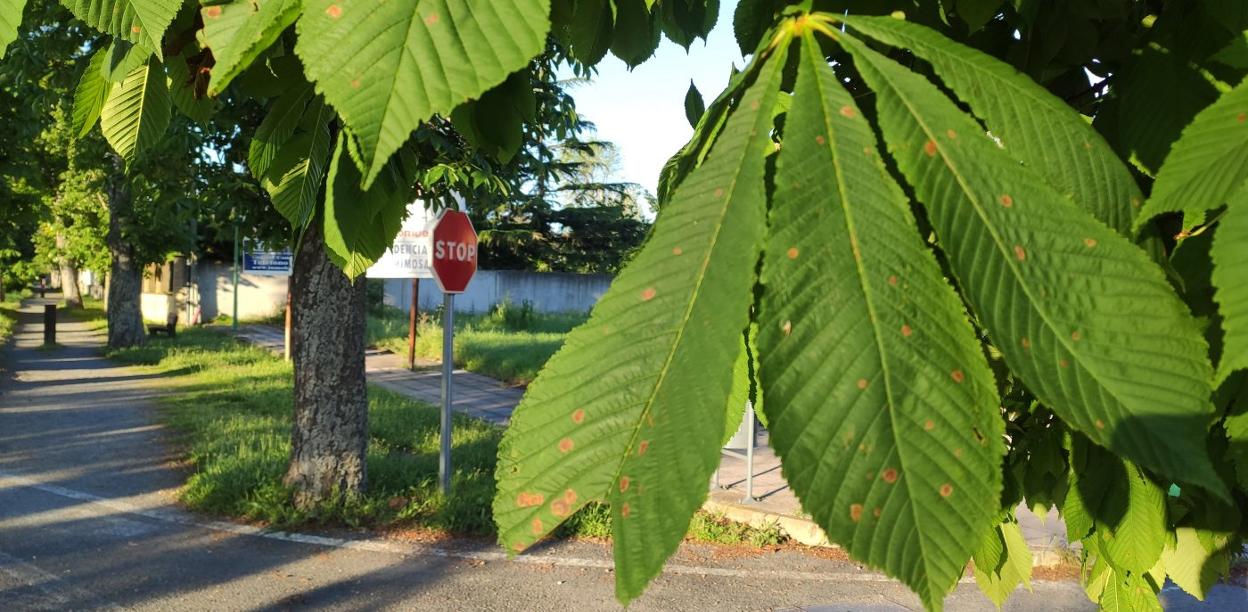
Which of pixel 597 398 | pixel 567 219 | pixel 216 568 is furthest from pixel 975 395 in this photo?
pixel 567 219

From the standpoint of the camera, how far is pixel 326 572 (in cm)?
555

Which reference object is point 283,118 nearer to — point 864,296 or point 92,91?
point 92,91

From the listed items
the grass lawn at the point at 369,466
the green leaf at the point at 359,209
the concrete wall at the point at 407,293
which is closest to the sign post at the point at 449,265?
the grass lawn at the point at 369,466

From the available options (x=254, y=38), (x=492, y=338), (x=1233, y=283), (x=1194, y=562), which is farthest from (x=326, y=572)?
(x=492, y=338)

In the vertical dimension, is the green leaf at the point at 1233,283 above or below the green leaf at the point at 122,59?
below

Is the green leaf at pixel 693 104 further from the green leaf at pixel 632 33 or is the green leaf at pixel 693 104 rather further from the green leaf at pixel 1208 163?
the green leaf at pixel 1208 163

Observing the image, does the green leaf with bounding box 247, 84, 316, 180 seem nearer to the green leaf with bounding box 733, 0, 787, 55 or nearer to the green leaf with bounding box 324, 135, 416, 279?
the green leaf with bounding box 324, 135, 416, 279

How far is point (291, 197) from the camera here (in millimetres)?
1176

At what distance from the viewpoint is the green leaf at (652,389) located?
465 mm

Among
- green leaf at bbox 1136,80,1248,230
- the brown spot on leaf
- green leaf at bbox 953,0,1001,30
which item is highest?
green leaf at bbox 953,0,1001,30

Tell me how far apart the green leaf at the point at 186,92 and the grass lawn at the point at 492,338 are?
9881 mm

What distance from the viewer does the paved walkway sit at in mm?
5172

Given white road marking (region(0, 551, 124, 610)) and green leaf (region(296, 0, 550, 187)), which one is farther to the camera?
white road marking (region(0, 551, 124, 610))

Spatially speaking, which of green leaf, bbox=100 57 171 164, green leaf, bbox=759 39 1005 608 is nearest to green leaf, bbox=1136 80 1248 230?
green leaf, bbox=759 39 1005 608
